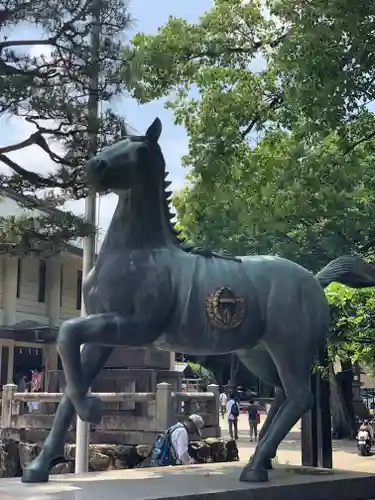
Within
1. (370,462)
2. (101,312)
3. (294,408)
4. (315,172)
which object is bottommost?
(370,462)

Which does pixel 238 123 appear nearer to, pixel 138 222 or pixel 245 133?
pixel 245 133

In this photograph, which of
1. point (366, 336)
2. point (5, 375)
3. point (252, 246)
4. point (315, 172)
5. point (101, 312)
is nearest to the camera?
point (101, 312)

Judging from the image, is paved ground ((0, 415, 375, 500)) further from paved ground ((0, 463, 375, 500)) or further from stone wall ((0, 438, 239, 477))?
stone wall ((0, 438, 239, 477))

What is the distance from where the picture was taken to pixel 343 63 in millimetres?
6695

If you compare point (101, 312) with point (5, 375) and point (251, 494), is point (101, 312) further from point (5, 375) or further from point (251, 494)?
point (5, 375)

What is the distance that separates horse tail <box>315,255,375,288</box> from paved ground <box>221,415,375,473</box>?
27.6 feet

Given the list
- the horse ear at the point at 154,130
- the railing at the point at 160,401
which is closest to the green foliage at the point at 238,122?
the horse ear at the point at 154,130

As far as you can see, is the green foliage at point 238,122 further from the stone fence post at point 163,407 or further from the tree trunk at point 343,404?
the tree trunk at point 343,404

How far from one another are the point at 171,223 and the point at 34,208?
14.1ft

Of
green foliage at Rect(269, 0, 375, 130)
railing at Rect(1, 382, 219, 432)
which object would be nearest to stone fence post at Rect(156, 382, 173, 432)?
railing at Rect(1, 382, 219, 432)

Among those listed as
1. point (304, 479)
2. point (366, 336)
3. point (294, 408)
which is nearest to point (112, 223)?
point (294, 408)

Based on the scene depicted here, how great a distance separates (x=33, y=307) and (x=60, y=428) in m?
24.7

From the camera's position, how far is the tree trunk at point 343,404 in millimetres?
23531

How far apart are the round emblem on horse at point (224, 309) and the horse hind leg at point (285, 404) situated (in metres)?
0.37
